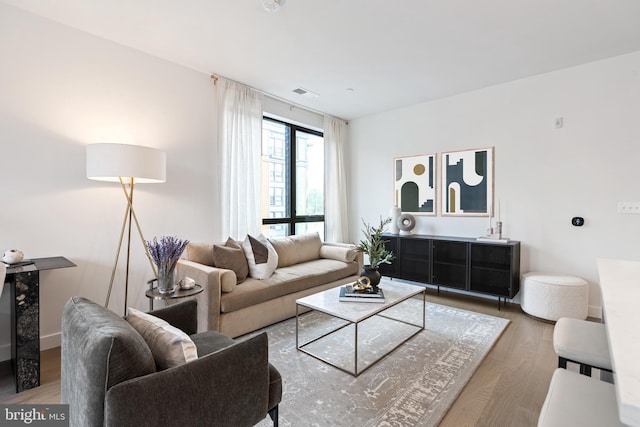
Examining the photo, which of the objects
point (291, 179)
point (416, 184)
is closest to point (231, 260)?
point (291, 179)

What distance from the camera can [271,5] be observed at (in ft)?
7.32

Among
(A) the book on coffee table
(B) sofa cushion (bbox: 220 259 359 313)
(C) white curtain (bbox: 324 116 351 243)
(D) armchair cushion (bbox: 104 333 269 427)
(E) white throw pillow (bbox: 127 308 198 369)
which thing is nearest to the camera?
(D) armchair cushion (bbox: 104 333 269 427)

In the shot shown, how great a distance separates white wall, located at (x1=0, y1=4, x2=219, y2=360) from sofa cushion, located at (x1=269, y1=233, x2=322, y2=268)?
110 cm

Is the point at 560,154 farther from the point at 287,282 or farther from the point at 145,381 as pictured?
the point at 145,381

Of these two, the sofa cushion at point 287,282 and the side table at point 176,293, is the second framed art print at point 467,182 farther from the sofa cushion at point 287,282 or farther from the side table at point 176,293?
the side table at point 176,293

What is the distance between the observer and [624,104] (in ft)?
10.2

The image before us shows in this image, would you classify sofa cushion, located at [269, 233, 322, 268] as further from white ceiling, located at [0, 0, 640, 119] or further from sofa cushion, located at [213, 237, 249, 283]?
white ceiling, located at [0, 0, 640, 119]

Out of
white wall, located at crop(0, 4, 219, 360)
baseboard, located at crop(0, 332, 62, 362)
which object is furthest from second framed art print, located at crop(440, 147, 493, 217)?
baseboard, located at crop(0, 332, 62, 362)

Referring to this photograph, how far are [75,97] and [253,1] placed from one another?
1.78 m

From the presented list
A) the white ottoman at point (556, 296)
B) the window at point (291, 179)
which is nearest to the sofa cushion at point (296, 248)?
the window at point (291, 179)

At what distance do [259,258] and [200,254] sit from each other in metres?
0.59

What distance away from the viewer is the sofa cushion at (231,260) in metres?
2.92

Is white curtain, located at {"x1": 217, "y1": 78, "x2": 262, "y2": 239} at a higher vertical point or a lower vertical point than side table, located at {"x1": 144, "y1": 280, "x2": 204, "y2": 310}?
higher

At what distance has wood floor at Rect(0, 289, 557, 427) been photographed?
1.75 m
